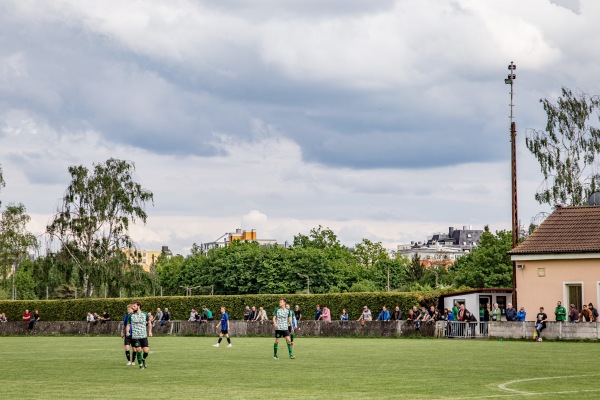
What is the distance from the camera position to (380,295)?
58.7m

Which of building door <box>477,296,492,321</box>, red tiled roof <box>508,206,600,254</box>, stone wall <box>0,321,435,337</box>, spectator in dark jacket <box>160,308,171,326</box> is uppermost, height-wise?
red tiled roof <box>508,206,600,254</box>

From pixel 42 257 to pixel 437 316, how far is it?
4146 cm

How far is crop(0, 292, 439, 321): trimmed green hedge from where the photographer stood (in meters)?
57.9

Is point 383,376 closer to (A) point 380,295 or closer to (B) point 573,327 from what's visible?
(B) point 573,327

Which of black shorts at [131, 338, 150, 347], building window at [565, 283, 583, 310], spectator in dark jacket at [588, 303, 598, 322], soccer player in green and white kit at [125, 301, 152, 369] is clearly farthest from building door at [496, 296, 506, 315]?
black shorts at [131, 338, 150, 347]

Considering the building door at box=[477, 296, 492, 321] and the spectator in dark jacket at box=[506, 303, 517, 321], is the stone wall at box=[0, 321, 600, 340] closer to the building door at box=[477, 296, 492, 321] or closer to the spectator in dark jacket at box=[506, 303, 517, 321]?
the spectator in dark jacket at box=[506, 303, 517, 321]

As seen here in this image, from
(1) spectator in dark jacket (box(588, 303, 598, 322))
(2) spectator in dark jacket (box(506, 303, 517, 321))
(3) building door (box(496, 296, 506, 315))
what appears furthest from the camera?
(3) building door (box(496, 296, 506, 315))

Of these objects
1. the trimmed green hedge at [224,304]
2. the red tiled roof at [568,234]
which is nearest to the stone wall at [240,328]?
the trimmed green hedge at [224,304]

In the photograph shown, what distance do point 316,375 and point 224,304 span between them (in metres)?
43.8

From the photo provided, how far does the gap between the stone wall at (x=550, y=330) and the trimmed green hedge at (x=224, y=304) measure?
1113 cm

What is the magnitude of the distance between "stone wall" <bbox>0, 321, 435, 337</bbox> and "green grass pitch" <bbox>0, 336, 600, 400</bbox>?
14.9 m

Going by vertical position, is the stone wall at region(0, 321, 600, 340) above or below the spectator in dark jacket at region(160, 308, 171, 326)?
below

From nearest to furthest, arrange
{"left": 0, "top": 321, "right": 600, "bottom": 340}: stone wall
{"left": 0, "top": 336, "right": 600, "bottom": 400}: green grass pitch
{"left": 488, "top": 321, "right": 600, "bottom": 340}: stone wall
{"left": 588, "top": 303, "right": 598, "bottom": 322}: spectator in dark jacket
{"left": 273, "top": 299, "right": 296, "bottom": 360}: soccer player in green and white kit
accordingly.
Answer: {"left": 0, "top": 336, "right": 600, "bottom": 400}: green grass pitch, {"left": 273, "top": 299, "right": 296, "bottom": 360}: soccer player in green and white kit, {"left": 488, "top": 321, "right": 600, "bottom": 340}: stone wall, {"left": 0, "top": 321, "right": 600, "bottom": 340}: stone wall, {"left": 588, "top": 303, "right": 598, "bottom": 322}: spectator in dark jacket

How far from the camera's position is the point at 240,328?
5488 cm
